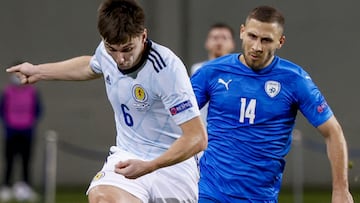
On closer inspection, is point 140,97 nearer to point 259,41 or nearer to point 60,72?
point 60,72

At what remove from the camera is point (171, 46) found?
1845 cm

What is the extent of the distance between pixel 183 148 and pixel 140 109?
1.80 feet

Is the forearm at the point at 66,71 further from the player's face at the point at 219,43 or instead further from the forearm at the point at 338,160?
the player's face at the point at 219,43

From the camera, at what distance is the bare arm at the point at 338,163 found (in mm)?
6938

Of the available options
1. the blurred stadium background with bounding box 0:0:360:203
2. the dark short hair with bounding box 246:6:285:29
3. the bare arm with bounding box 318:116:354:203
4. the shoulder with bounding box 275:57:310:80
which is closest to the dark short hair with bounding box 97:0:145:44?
the dark short hair with bounding box 246:6:285:29

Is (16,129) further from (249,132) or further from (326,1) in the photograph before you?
(249,132)

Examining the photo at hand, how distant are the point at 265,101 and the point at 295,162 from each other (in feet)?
36.2

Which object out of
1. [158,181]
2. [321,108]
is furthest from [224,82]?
[158,181]

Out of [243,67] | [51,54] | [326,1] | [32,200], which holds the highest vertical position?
[243,67]

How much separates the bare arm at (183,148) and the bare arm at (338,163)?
1.22 metres

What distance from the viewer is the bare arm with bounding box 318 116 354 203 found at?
6938mm

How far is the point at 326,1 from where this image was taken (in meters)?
18.6

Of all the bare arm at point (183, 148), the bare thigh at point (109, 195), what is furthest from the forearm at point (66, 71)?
the bare arm at point (183, 148)

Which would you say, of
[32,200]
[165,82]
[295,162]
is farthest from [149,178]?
[295,162]
